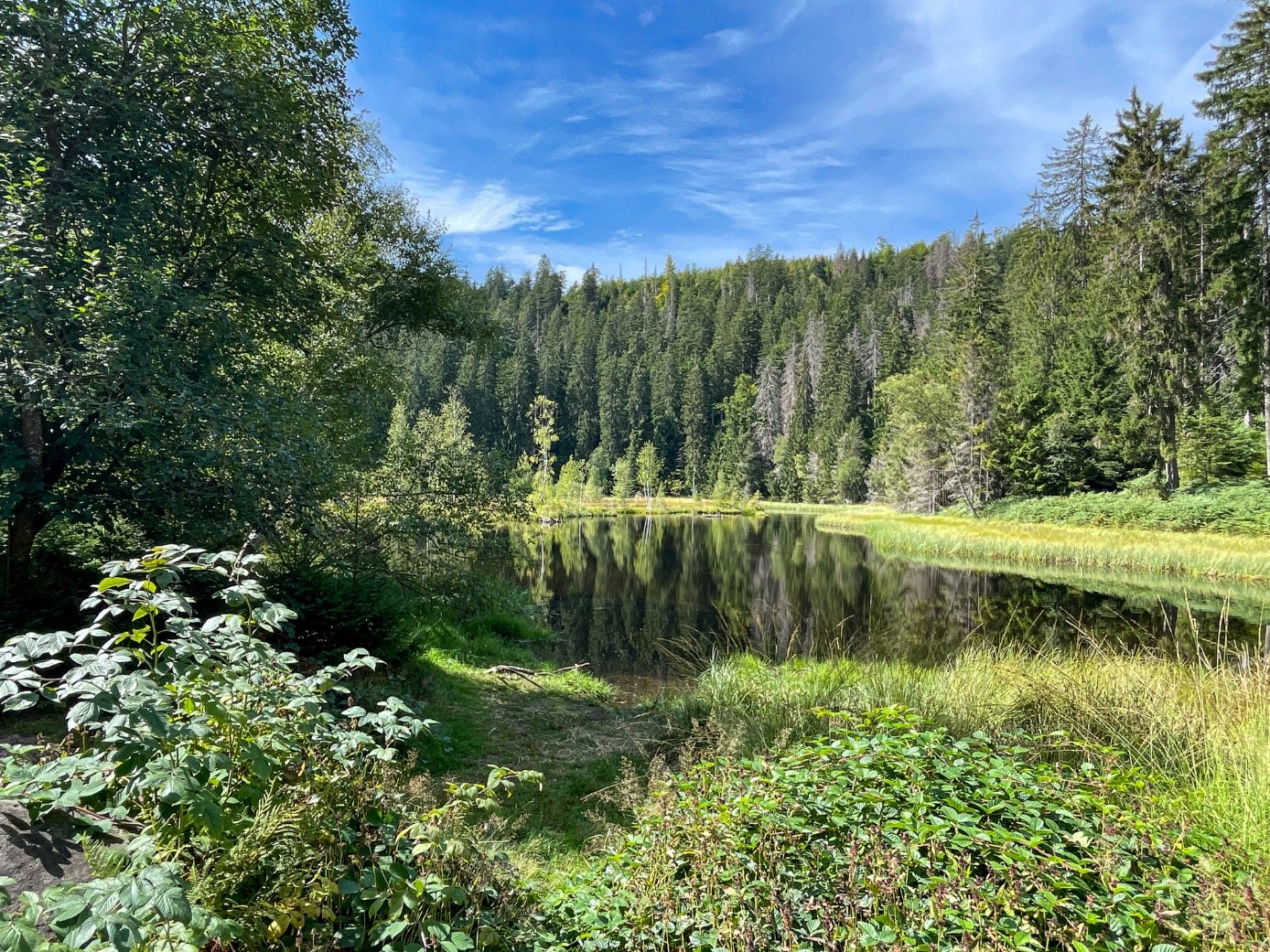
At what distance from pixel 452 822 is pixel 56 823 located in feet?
3.82

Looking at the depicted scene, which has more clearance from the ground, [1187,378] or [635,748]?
[1187,378]

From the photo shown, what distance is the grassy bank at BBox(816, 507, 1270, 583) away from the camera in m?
18.5

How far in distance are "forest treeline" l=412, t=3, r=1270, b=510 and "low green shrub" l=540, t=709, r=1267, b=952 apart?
772 centimetres

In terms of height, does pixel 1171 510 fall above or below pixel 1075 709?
above

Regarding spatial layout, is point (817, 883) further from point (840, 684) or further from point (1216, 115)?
point (1216, 115)

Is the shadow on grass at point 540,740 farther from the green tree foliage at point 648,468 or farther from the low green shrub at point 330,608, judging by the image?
the green tree foliage at point 648,468

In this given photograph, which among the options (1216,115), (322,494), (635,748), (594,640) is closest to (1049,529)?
(1216,115)

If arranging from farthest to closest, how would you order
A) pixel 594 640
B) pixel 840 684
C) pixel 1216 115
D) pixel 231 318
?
pixel 1216 115
pixel 594 640
pixel 840 684
pixel 231 318

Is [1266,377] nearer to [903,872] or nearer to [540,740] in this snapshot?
[540,740]

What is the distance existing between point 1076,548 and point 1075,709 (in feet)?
69.6

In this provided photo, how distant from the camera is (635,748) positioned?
6.00 m

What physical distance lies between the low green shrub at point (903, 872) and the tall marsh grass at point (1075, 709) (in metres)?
0.71

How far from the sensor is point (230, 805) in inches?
71.6

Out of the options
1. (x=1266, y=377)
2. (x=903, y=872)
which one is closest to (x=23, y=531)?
(x=903, y=872)
